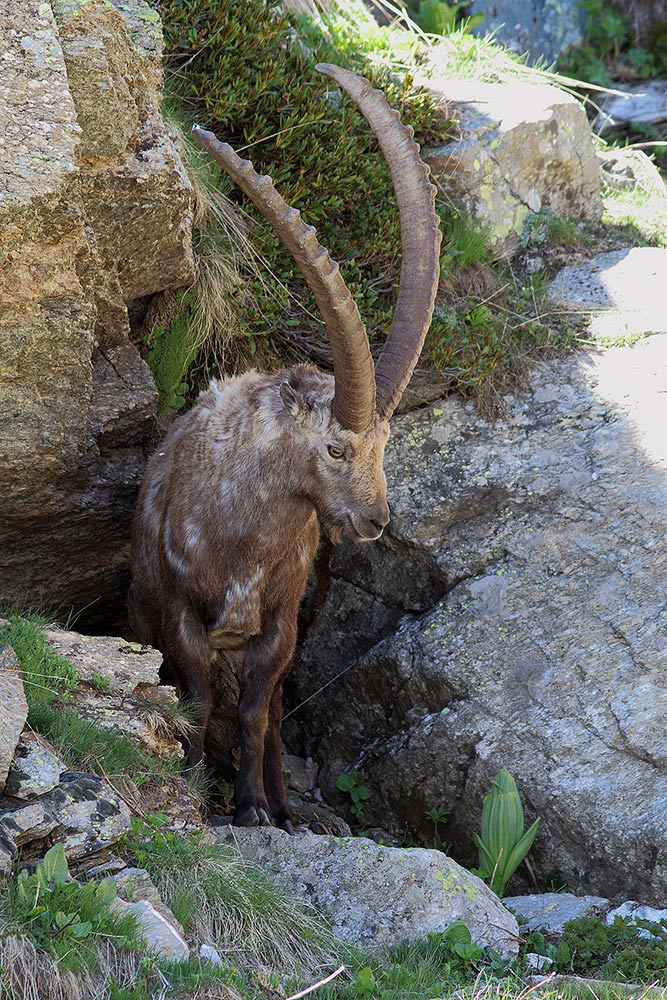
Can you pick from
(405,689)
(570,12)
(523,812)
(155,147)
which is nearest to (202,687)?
(405,689)

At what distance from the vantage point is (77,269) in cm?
553

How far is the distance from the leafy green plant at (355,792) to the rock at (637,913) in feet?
5.67

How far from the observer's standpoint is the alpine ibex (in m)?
5.24

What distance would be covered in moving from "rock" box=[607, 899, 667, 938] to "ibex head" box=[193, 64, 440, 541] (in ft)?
6.39

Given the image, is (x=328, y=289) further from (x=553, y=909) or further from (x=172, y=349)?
(x=553, y=909)

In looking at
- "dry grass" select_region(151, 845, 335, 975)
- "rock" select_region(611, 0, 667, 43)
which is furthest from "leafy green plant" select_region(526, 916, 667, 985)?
"rock" select_region(611, 0, 667, 43)

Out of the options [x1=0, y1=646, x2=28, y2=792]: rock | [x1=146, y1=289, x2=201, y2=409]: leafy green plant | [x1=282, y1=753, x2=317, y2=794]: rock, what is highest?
[x1=146, y1=289, x2=201, y2=409]: leafy green plant

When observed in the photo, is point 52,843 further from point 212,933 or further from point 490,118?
point 490,118

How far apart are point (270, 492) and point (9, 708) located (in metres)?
1.86

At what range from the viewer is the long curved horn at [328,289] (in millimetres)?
4715

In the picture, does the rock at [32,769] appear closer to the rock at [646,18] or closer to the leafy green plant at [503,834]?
the leafy green plant at [503,834]

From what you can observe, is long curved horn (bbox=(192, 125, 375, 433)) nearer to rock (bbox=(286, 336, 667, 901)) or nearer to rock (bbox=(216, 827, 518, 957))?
rock (bbox=(286, 336, 667, 901))

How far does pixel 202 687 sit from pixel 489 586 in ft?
5.68

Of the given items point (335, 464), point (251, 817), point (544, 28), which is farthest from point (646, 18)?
point (251, 817)
